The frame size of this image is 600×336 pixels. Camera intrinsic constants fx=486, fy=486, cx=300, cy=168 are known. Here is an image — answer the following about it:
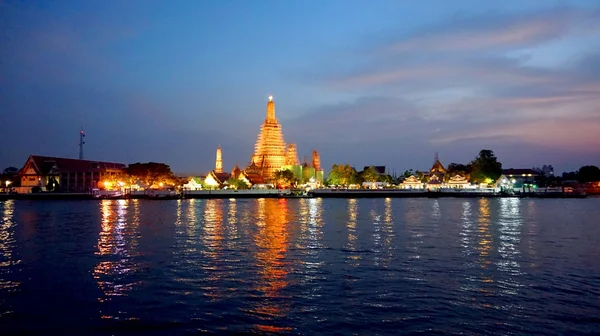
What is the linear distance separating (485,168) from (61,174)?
262 feet

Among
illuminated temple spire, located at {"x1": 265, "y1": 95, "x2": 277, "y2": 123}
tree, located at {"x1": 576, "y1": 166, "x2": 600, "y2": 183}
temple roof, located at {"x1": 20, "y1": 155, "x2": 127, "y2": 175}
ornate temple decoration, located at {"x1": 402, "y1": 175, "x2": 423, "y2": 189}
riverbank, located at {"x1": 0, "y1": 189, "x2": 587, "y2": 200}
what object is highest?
illuminated temple spire, located at {"x1": 265, "y1": 95, "x2": 277, "y2": 123}

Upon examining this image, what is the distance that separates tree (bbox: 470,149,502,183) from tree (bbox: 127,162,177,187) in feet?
198

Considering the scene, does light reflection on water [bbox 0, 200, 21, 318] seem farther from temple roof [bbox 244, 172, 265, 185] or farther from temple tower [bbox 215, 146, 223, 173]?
temple tower [bbox 215, 146, 223, 173]

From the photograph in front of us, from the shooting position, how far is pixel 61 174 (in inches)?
3452

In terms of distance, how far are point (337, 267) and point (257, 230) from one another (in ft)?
40.1

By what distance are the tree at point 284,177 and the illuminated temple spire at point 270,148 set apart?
266cm

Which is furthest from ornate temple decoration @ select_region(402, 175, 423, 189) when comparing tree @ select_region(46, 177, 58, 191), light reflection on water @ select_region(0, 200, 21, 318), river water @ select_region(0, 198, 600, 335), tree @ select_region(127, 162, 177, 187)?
light reflection on water @ select_region(0, 200, 21, 318)

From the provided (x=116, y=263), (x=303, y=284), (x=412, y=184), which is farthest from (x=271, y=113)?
(x=303, y=284)

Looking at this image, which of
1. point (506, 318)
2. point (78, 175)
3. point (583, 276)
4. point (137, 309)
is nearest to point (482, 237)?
point (583, 276)

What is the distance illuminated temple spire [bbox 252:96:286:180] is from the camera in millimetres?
105750

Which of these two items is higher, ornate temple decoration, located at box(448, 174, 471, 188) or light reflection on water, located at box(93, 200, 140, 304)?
Result: ornate temple decoration, located at box(448, 174, 471, 188)

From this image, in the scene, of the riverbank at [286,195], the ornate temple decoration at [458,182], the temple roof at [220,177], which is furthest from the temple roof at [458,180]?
the temple roof at [220,177]

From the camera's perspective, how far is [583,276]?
45.9ft

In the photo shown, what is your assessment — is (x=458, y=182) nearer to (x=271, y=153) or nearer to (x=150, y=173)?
(x=271, y=153)
